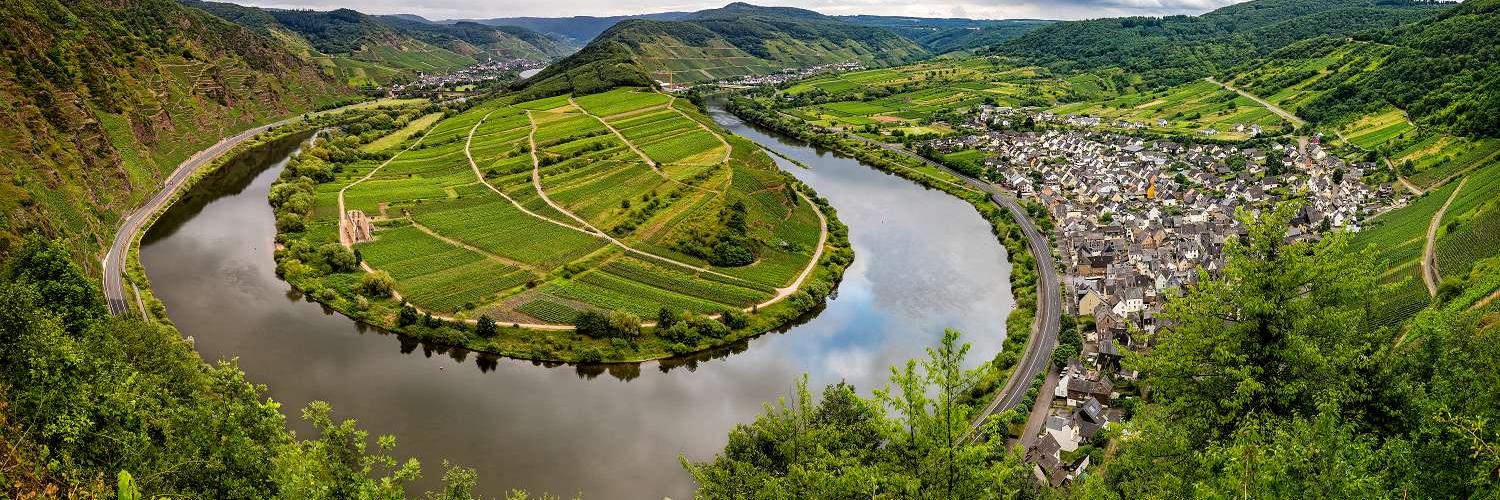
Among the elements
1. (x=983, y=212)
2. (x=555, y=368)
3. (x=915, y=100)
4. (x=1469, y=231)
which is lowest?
(x=983, y=212)

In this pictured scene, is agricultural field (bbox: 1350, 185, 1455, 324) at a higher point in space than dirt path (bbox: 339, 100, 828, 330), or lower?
higher

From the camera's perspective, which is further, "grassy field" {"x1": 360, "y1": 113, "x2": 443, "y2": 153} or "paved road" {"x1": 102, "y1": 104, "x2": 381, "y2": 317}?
"grassy field" {"x1": 360, "y1": 113, "x2": 443, "y2": 153}

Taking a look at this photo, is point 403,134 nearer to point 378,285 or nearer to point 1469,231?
point 378,285

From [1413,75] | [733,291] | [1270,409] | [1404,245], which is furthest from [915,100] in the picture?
[1270,409]

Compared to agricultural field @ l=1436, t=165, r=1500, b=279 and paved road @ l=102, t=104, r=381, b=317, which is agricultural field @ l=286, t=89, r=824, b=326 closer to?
paved road @ l=102, t=104, r=381, b=317

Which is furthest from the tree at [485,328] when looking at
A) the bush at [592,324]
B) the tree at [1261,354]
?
the tree at [1261,354]

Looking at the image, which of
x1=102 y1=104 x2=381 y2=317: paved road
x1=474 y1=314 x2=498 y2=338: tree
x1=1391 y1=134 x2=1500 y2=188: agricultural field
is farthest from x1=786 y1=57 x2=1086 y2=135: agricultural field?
x1=102 y1=104 x2=381 y2=317: paved road

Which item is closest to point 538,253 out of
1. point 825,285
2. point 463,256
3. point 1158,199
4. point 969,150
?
point 463,256
